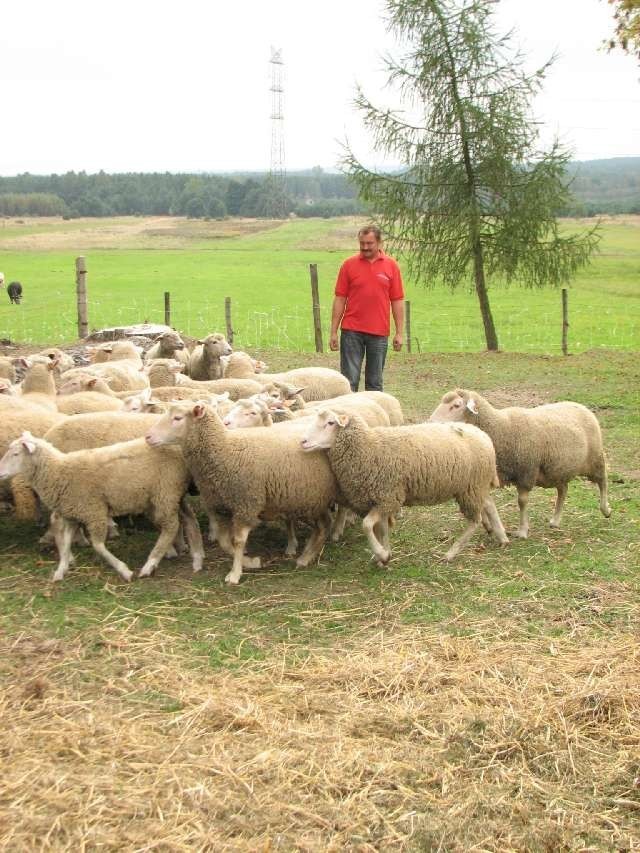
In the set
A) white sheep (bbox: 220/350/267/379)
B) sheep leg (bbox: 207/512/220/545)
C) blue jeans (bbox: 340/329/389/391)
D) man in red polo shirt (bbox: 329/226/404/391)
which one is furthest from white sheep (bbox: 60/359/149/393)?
sheep leg (bbox: 207/512/220/545)

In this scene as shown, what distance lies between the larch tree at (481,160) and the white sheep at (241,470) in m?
13.9

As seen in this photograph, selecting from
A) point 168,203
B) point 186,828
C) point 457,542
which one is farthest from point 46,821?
point 168,203

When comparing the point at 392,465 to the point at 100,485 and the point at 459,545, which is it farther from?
the point at 100,485

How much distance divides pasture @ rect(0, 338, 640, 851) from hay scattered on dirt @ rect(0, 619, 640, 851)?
0.4 inches

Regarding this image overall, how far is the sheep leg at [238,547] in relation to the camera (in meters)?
6.44

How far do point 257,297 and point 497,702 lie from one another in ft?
124

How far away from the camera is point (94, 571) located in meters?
6.53

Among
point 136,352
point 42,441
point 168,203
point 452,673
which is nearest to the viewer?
point 452,673

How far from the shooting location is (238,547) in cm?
649

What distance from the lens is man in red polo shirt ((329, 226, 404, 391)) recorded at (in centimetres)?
988

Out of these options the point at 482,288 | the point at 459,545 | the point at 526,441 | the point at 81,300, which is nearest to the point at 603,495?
the point at 526,441

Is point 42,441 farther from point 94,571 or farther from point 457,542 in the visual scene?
point 457,542

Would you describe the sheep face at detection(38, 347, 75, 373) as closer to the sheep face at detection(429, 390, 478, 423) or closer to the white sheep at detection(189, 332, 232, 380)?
the white sheep at detection(189, 332, 232, 380)

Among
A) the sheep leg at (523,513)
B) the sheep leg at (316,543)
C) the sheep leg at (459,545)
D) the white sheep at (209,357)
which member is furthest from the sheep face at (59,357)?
the sheep leg at (523,513)
